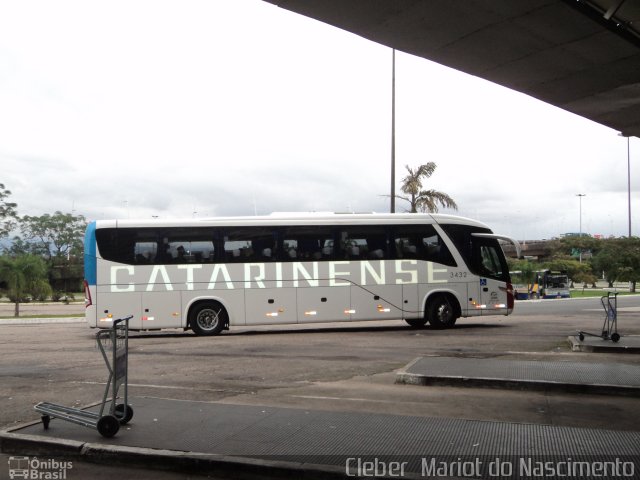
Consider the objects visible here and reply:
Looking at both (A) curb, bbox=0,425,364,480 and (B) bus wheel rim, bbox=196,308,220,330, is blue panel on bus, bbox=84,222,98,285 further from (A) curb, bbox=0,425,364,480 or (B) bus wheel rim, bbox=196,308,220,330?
(A) curb, bbox=0,425,364,480

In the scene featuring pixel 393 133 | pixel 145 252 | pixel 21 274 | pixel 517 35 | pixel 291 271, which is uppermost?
pixel 393 133

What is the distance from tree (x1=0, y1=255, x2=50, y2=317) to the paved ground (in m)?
15.2

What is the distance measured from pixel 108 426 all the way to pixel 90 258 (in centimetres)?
1184

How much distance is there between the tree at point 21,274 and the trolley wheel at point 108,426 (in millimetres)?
29573

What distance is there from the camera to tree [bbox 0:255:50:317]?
32344mm

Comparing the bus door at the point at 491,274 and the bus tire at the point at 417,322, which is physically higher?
the bus door at the point at 491,274

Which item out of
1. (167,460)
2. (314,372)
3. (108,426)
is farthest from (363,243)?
(167,460)

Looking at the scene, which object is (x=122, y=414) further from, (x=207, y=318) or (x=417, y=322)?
(x=417, y=322)

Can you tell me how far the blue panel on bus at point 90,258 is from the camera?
16.7m

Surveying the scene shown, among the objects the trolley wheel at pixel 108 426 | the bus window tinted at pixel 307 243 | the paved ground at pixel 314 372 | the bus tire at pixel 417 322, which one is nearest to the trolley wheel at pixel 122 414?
the trolley wheel at pixel 108 426

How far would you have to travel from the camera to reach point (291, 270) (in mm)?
17688

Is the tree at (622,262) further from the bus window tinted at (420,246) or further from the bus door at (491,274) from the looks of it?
the bus window tinted at (420,246)

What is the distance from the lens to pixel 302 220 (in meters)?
Answer: 18.0

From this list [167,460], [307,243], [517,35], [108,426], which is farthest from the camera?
[307,243]
